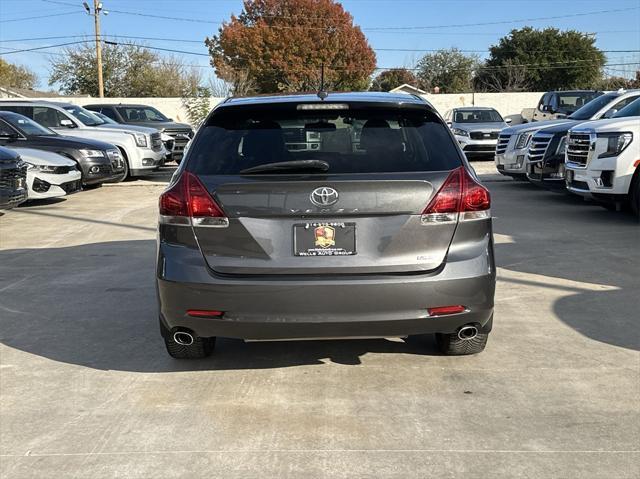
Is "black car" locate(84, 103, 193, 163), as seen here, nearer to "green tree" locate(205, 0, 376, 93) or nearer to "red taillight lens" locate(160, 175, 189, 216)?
"red taillight lens" locate(160, 175, 189, 216)

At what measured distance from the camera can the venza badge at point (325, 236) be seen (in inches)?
156

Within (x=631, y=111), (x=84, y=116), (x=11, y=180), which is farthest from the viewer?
(x=84, y=116)

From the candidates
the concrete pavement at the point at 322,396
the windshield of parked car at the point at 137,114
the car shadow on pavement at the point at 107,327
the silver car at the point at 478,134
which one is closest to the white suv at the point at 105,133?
the windshield of parked car at the point at 137,114

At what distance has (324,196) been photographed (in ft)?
13.0

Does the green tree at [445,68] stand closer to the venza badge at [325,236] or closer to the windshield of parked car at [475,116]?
the windshield of parked car at [475,116]

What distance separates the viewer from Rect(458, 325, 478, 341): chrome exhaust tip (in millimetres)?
4266

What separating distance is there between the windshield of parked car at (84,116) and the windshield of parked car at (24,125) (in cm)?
299

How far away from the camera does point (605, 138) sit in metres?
9.84

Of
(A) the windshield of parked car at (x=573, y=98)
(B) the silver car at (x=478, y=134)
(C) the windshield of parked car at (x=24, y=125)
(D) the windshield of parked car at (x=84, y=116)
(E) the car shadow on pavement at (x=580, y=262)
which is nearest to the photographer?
(E) the car shadow on pavement at (x=580, y=262)

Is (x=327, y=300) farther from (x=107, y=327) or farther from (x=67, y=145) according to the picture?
(x=67, y=145)

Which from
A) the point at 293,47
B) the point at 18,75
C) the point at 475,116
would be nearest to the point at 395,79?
the point at 293,47

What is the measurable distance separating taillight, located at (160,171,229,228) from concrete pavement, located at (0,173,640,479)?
1044 mm

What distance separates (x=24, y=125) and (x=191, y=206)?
12.4m

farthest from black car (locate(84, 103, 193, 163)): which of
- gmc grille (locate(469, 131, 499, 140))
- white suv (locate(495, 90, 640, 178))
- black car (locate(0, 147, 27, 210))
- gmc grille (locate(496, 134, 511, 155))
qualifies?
white suv (locate(495, 90, 640, 178))
